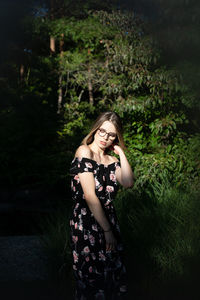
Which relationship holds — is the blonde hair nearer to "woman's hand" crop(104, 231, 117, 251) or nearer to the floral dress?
the floral dress

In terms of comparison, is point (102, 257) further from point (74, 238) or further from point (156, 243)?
point (156, 243)

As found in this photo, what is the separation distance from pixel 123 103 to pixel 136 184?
133 cm

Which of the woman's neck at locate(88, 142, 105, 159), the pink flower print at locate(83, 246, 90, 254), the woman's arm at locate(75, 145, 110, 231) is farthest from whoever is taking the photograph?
the woman's neck at locate(88, 142, 105, 159)

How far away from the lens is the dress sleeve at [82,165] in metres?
1.42

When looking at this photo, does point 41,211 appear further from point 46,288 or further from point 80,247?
point 80,247

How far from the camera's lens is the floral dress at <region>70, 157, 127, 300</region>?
4.74 ft

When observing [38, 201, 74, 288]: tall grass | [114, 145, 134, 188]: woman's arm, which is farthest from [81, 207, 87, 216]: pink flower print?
[38, 201, 74, 288]: tall grass

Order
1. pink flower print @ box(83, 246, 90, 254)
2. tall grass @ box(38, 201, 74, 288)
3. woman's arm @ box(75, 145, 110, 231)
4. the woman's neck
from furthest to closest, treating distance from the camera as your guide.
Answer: tall grass @ box(38, 201, 74, 288), the woman's neck, pink flower print @ box(83, 246, 90, 254), woman's arm @ box(75, 145, 110, 231)

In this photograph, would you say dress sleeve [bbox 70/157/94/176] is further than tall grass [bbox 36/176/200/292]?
No

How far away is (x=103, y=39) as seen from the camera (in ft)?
17.2

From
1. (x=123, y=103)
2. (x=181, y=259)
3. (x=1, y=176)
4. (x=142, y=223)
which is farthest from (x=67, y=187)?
(x=181, y=259)

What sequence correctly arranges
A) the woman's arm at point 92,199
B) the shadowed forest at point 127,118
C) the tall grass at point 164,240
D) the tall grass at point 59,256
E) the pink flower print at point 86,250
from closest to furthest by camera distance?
1. the shadowed forest at point 127,118
2. the woman's arm at point 92,199
3. the pink flower print at point 86,250
4. the tall grass at point 164,240
5. the tall grass at point 59,256

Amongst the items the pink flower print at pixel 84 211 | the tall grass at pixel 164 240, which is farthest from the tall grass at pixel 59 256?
the pink flower print at pixel 84 211

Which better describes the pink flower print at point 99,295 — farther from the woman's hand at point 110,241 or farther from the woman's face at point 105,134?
the woman's face at point 105,134
